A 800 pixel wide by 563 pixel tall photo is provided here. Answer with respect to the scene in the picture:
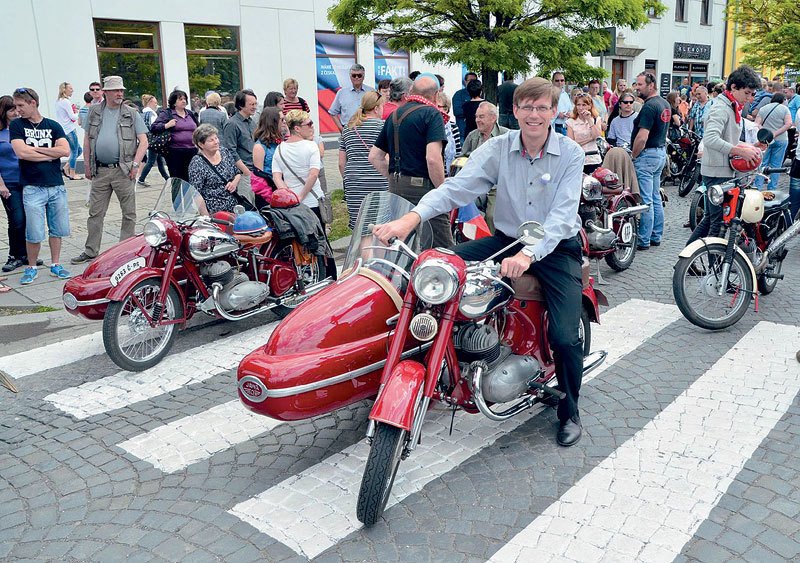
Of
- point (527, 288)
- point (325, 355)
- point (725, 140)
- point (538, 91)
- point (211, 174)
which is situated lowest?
point (325, 355)

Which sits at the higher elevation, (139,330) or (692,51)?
(692,51)

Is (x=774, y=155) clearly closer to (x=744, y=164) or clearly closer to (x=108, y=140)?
(x=744, y=164)

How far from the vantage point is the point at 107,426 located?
181 inches

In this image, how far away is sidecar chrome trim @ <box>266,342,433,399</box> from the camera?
3492mm

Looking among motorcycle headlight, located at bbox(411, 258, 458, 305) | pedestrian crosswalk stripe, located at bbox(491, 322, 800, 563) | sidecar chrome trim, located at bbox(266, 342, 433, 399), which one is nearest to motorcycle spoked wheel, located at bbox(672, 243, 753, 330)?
pedestrian crosswalk stripe, located at bbox(491, 322, 800, 563)

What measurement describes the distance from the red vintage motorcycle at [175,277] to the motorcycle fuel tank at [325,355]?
6.81 ft

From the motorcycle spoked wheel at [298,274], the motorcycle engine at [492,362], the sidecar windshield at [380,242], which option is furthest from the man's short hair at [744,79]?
the motorcycle engine at [492,362]

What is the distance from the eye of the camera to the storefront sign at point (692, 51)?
117ft

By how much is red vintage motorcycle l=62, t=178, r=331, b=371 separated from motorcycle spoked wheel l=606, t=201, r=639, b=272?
3.55 meters

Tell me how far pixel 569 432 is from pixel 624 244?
4152 millimetres

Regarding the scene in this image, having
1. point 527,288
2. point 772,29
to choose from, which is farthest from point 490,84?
point 772,29

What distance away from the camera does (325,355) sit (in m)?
3.59

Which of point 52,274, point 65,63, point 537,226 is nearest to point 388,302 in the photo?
point 537,226

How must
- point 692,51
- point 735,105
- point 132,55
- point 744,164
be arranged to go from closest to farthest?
point 744,164
point 735,105
point 132,55
point 692,51
